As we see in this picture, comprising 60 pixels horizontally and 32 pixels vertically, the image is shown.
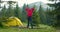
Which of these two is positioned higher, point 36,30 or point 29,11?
point 29,11

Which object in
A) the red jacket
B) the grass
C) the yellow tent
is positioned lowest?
the grass

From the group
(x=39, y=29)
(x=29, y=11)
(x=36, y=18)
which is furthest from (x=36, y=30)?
(x=29, y=11)

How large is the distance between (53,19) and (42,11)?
0.85 feet

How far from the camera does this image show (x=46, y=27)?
3451 millimetres

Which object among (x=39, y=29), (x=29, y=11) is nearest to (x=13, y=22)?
(x=29, y=11)

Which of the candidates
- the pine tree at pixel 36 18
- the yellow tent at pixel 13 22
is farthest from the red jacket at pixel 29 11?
the yellow tent at pixel 13 22

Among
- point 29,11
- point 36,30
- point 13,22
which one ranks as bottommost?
point 36,30

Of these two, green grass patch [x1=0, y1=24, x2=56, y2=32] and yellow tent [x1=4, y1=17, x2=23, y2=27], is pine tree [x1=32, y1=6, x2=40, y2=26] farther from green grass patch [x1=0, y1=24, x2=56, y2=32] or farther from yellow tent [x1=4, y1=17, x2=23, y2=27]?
yellow tent [x1=4, y1=17, x2=23, y2=27]

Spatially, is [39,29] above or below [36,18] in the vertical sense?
below

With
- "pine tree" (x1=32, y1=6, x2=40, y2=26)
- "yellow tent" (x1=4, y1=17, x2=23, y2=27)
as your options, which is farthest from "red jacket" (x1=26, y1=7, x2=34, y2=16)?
"yellow tent" (x1=4, y1=17, x2=23, y2=27)

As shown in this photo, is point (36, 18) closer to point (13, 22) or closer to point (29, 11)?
point (29, 11)

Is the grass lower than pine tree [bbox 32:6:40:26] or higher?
lower

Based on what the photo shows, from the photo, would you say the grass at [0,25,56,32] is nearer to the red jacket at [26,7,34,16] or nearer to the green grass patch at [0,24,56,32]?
the green grass patch at [0,24,56,32]

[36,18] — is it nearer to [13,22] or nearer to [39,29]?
[39,29]
